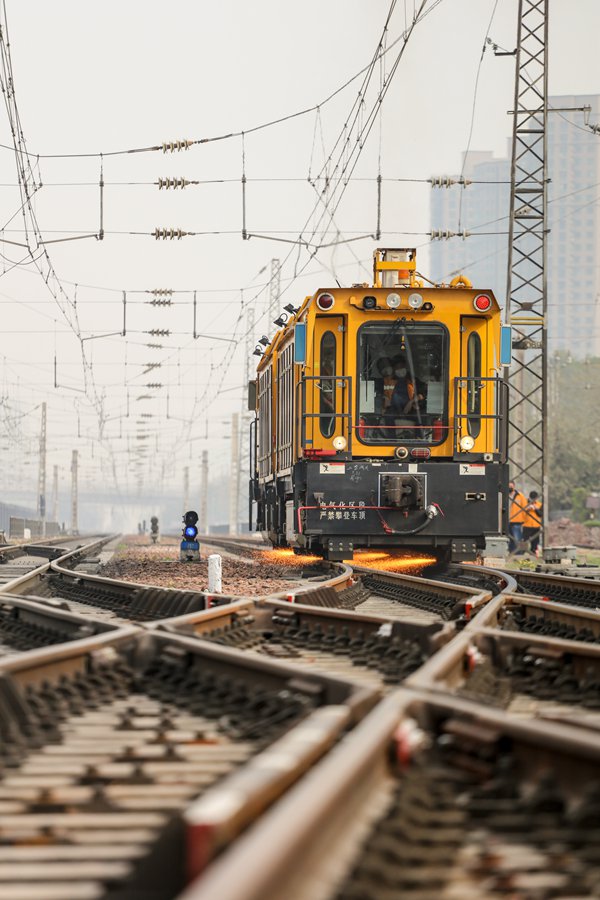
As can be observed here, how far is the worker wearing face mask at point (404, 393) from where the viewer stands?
1461 centimetres

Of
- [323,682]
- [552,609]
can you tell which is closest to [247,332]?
[552,609]

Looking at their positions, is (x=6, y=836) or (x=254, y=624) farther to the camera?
(x=254, y=624)

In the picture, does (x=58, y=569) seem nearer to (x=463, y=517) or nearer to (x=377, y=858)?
(x=463, y=517)

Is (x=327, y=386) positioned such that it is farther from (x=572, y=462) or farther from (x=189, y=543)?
(x=572, y=462)

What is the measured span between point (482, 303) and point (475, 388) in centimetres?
104

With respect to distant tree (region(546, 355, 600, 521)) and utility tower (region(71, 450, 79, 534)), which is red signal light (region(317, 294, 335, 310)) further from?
utility tower (region(71, 450, 79, 534))

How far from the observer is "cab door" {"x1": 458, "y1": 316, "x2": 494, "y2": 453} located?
14.5 metres

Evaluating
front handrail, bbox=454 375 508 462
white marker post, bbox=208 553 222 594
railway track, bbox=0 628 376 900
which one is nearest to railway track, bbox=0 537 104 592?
white marker post, bbox=208 553 222 594

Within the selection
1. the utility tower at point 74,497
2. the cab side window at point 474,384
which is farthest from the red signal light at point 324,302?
the utility tower at point 74,497

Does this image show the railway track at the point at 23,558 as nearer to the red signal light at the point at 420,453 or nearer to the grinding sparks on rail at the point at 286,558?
the grinding sparks on rail at the point at 286,558

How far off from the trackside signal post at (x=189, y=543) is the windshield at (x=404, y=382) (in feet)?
14.5

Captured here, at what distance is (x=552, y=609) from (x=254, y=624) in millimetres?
1841

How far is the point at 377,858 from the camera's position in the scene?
2.18 m

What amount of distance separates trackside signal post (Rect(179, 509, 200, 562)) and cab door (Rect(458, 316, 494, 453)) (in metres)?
5.19
